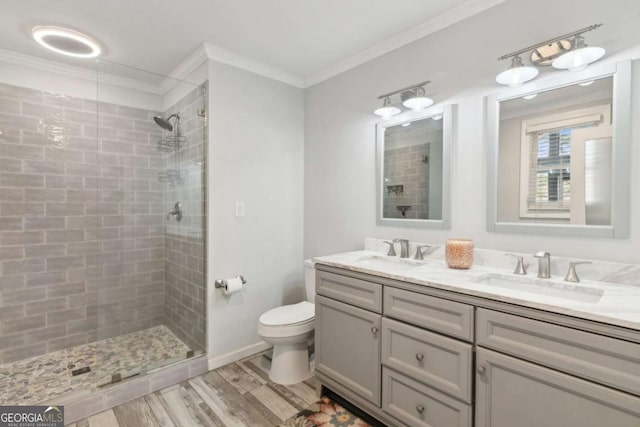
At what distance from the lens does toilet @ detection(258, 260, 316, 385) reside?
6.84 ft

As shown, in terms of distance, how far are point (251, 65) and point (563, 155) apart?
224 cm

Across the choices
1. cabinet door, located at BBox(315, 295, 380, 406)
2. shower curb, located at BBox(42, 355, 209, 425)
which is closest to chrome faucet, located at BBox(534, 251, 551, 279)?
cabinet door, located at BBox(315, 295, 380, 406)

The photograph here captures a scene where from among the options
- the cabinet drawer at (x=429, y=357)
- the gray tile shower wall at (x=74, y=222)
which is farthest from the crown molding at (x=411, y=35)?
the cabinet drawer at (x=429, y=357)

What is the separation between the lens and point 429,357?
1.40 metres

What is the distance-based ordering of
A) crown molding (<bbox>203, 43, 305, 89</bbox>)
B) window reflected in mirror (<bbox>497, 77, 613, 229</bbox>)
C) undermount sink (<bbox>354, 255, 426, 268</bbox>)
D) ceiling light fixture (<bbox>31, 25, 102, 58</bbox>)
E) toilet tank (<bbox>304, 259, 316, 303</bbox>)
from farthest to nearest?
toilet tank (<bbox>304, 259, 316, 303</bbox>) < crown molding (<bbox>203, 43, 305, 89</bbox>) < ceiling light fixture (<bbox>31, 25, 102, 58</bbox>) < undermount sink (<bbox>354, 255, 426, 268</bbox>) < window reflected in mirror (<bbox>497, 77, 613, 229</bbox>)

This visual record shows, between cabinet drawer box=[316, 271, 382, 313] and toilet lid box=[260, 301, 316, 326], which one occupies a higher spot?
cabinet drawer box=[316, 271, 382, 313]

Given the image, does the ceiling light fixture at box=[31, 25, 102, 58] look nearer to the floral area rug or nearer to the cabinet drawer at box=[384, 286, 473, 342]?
the cabinet drawer at box=[384, 286, 473, 342]

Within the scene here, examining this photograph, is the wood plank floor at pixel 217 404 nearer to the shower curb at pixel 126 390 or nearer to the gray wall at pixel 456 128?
the shower curb at pixel 126 390

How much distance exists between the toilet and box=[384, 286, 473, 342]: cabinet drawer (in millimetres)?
787

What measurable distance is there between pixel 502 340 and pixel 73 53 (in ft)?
11.0

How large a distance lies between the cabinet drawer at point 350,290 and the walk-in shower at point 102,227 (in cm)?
103

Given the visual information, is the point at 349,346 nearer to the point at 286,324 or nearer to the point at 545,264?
the point at 286,324

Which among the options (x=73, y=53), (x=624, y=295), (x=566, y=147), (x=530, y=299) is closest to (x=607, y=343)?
(x=530, y=299)

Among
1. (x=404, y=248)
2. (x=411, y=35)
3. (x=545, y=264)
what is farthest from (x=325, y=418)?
(x=411, y=35)
